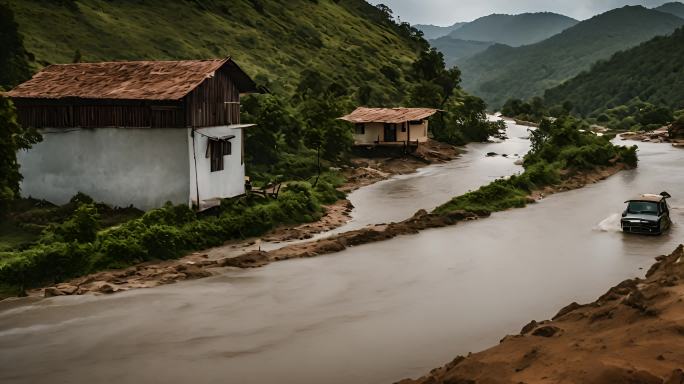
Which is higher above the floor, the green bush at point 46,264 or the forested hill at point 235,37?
the forested hill at point 235,37

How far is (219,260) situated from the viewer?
1023 inches

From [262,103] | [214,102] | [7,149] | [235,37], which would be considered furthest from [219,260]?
[235,37]

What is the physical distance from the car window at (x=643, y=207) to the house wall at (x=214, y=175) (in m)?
19.4

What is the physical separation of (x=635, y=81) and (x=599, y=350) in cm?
16455

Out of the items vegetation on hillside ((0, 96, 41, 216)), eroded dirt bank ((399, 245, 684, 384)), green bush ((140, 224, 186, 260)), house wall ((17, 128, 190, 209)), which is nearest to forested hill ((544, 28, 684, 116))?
house wall ((17, 128, 190, 209))

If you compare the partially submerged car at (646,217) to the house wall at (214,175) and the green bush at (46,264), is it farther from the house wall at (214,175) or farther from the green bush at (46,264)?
the green bush at (46,264)

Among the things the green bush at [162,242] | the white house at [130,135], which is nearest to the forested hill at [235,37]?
the white house at [130,135]

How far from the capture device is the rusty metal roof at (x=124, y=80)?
29984 mm

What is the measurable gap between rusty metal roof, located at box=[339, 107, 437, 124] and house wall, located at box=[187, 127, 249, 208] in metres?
29.0

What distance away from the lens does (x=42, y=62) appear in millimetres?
55812

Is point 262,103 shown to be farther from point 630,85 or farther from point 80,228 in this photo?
point 630,85

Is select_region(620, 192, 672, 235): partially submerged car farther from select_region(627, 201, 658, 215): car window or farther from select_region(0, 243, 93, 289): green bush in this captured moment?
select_region(0, 243, 93, 289): green bush

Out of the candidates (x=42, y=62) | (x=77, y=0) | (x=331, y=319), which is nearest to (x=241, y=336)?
(x=331, y=319)

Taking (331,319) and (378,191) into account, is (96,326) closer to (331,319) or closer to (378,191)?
(331,319)
